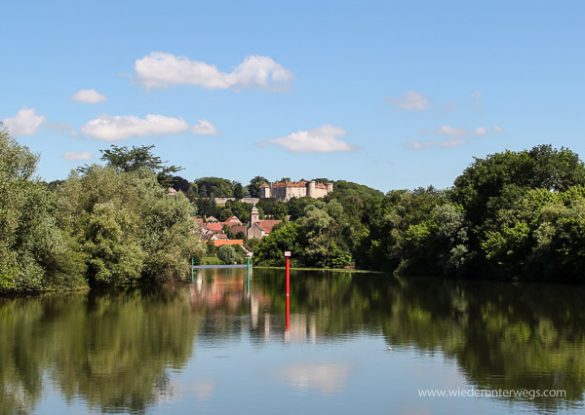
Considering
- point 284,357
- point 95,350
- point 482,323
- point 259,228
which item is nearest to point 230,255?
point 259,228

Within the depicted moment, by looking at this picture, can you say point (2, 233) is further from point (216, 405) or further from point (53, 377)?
point (216, 405)

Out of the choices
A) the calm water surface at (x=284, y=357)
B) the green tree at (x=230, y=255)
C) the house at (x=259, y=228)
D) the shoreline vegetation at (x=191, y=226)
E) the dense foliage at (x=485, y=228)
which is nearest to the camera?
the calm water surface at (x=284, y=357)

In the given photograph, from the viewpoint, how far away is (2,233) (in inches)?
1603

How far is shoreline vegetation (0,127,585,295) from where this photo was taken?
44312 mm

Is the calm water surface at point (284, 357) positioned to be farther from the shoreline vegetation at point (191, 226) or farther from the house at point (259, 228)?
the house at point (259, 228)

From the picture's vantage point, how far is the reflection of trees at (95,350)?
61.1 feet

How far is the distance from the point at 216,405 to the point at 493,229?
194ft

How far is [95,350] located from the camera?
2486 centimetres

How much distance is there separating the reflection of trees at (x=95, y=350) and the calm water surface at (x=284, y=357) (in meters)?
0.05

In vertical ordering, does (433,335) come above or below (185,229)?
below

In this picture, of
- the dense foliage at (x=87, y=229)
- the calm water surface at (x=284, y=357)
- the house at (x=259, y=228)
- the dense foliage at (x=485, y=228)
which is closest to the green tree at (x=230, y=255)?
the dense foliage at (x=485, y=228)

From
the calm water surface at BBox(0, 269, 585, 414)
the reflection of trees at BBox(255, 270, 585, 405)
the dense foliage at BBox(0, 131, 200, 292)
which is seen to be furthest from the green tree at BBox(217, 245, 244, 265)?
the calm water surface at BBox(0, 269, 585, 414)

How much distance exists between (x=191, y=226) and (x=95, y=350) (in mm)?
38733

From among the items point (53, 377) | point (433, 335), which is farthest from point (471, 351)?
point (53, 377)
